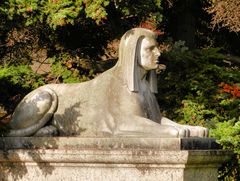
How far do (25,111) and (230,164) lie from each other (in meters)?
3.89

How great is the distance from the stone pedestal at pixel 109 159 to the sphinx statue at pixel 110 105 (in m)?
0.21

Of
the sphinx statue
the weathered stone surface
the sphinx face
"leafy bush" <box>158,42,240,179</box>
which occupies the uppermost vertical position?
the sphinx face

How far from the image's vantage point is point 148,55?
863 centimetres

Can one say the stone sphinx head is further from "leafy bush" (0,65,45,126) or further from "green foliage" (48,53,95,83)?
"green foliage" (48,53,95,83)

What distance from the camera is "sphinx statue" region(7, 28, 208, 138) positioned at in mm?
8320

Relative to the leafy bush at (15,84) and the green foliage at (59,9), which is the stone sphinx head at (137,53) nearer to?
the green foliage at (59,9)

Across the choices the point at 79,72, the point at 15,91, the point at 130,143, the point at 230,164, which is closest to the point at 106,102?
the point at 130,143

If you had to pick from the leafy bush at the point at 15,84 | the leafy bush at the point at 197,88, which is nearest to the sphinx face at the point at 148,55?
the leafy bush at the point at 15,84

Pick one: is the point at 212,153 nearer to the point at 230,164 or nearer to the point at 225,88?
the point at 230,164

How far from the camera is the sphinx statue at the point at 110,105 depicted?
8320 mm

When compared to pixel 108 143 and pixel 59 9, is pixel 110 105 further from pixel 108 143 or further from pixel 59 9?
pixel 59 9

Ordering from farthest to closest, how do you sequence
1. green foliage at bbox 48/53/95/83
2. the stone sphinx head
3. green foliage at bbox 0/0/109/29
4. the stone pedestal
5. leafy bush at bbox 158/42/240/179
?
green foliage at bbox 48/53/95/83 → leafy bush at bbox 158/42/240/179 → green foliage at bbox 0/0/109/29 → the stone sphinx head → the stone pedestal

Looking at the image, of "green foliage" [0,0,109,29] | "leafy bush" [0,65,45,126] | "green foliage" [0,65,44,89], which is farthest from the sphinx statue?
"green foliage" [0,65,44,89]

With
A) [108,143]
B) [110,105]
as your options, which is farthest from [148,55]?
[108,143]
